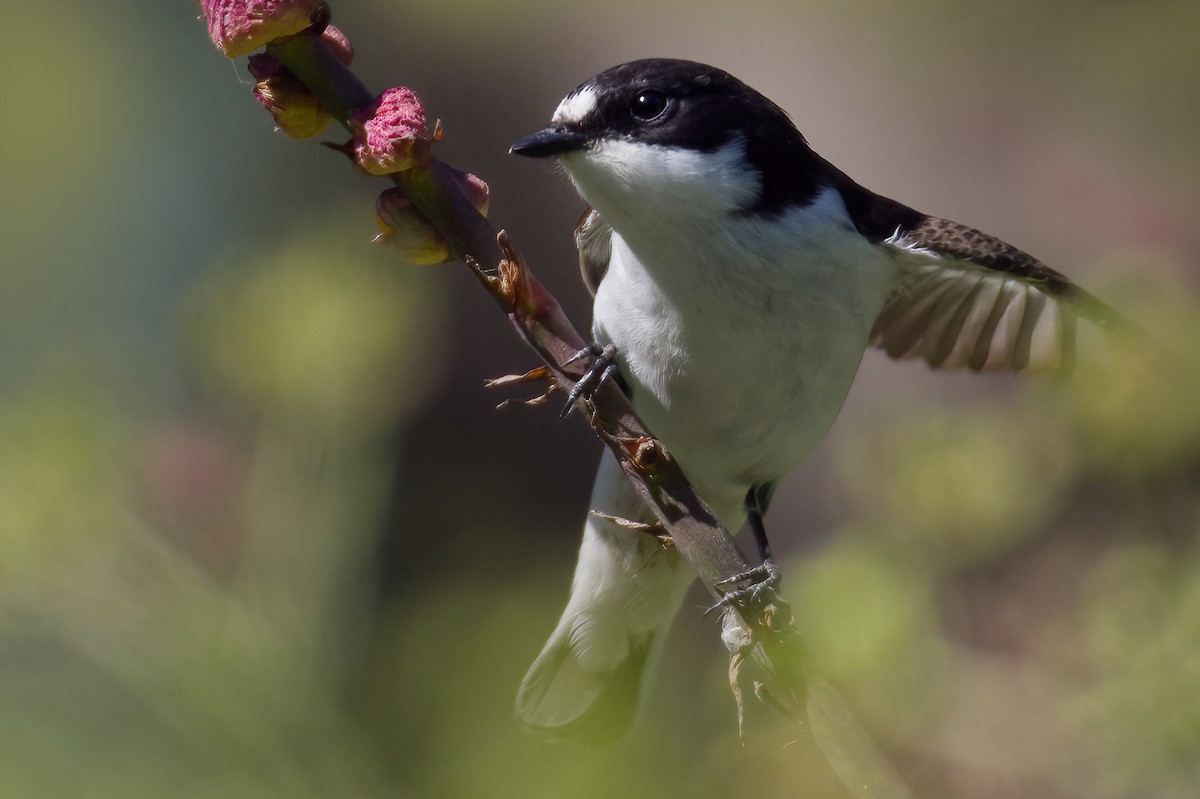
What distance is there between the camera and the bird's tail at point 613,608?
2699mm

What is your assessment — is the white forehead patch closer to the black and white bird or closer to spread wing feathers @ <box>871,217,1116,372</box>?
the black and white bird

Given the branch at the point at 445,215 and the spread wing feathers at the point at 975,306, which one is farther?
the spread wing feathers at the point at 975,306

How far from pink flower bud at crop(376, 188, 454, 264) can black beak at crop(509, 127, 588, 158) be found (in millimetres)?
906

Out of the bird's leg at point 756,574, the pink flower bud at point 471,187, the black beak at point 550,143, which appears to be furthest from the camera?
the black beak at point 550,143

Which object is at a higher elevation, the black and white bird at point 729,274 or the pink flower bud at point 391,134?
the pink flower bud at point 391,134

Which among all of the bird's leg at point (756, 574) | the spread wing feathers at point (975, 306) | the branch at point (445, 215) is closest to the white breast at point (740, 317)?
the spread wing feathers at point (975, 306)

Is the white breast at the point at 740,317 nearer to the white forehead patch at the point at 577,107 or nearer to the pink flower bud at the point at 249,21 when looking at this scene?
the white forehead patch at the point at 577,107

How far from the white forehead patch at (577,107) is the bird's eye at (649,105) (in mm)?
78

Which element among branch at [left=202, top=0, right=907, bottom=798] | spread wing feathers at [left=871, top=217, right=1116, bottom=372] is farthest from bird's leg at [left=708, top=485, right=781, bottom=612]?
spread wing feathers at [left=871, top=217, right=1116, bottom=372]

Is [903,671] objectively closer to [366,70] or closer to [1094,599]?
[1094,599]

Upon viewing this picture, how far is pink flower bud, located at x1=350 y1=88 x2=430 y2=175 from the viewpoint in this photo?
1000 millimetres

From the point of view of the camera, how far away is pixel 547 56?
6.18 meters

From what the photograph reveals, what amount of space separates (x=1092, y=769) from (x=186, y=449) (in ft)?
5.03

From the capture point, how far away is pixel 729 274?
214 centimetres
